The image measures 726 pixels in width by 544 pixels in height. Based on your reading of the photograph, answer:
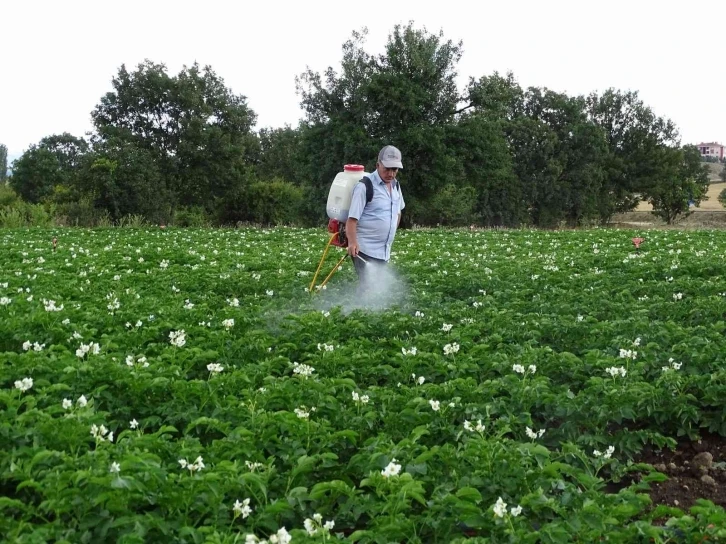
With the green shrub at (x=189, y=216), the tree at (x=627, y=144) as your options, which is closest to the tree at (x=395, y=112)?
the green shrub at (x=189, y=216)

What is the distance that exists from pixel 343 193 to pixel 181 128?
51.4 m

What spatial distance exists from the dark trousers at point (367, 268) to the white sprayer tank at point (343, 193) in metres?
0.61

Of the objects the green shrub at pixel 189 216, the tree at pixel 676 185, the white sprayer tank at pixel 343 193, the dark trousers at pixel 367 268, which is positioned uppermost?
the tree at pixel 676 185

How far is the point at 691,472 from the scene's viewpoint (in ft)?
16.6

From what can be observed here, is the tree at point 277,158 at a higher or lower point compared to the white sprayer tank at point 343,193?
higher

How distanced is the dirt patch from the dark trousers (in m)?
4.74

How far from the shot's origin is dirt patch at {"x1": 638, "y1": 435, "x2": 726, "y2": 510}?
459 centimetres

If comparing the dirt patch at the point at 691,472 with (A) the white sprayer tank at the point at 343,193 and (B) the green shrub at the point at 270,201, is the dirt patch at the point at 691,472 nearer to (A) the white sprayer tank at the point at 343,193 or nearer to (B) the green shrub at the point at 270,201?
(A) the white sprayer tank at the point at 343,193

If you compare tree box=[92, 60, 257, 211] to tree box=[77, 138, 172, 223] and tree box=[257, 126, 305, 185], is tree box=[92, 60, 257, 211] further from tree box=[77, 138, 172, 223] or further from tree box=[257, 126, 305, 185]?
tree box=[257, 126, 305, 185]

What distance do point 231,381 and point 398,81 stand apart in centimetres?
3793

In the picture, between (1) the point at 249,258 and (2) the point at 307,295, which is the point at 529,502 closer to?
(2) the point at 307,295

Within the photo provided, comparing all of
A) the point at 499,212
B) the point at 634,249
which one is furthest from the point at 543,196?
the point at 634,249

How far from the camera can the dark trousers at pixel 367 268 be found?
9258 millimetres

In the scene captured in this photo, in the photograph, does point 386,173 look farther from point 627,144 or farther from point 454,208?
point 627,144
